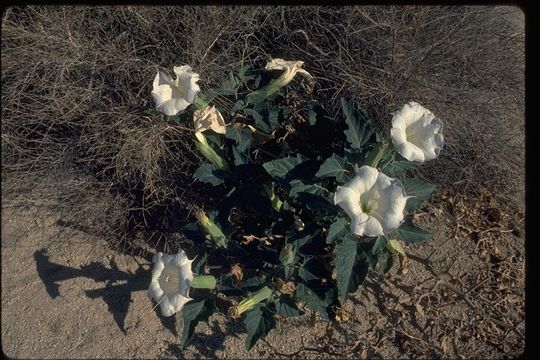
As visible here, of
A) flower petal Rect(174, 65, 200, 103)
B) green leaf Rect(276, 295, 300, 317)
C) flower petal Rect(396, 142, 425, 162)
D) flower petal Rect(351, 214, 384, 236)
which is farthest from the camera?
green leaf Rect(276, 295, 300, 317)

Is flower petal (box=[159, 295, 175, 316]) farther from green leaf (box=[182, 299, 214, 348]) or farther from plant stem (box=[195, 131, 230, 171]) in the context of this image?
plant stem (box=[195, 131, 230, 171])

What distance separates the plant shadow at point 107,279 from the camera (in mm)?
2586

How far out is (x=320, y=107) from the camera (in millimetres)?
2367

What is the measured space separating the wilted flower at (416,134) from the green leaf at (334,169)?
0.72 feet

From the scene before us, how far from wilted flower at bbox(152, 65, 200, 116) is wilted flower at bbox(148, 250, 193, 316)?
553 mm

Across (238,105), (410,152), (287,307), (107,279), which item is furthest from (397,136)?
(107,279)

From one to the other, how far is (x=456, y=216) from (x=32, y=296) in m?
2.11

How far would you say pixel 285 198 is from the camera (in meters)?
2.49

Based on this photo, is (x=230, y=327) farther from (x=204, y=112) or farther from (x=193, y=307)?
(x=204, y=112)

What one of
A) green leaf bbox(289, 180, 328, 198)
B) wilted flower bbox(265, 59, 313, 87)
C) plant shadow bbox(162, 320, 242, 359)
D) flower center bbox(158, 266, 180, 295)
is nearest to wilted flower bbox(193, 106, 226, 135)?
wilted flower bbox(265, 59, 313, 87)

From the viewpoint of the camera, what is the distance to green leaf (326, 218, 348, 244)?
1.86m

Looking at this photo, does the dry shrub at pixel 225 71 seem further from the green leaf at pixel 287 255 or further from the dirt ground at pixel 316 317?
the green leaf at pixel 287 255

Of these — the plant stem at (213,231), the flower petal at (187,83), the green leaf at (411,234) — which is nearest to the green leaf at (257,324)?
the plant stem at (213,231)

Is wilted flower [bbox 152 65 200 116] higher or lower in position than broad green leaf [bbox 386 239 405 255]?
higher
